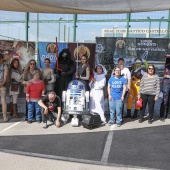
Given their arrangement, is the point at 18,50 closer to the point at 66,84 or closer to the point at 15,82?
the point at 15,82

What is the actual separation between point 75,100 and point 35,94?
1.04 m

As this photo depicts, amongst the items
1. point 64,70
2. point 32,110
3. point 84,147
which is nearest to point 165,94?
point 64,70

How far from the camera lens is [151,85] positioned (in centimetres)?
699

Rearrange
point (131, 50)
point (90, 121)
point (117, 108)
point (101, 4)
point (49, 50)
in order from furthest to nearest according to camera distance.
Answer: point (49, 50)
point (131, 50)
point (117, 108)
point (90, 121)
point (101, 4)

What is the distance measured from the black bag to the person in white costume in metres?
Answer: 0.43

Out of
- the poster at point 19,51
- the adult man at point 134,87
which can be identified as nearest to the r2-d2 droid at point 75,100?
the adult man at point 134,87

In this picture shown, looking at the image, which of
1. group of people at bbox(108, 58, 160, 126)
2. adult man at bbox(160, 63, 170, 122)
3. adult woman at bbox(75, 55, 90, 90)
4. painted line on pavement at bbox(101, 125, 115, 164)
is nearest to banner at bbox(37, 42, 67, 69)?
adult woman at bbox(75, 55, 90, 90)

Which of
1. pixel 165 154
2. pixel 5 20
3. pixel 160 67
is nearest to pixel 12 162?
pixel 165 154

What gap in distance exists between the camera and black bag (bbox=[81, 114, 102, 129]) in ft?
21.1

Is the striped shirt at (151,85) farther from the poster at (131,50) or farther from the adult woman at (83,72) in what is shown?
the adult woman at (83,72)

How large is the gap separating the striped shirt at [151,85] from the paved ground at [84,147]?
85 cm

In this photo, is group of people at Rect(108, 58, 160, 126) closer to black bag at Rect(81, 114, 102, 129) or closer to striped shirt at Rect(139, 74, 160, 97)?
striped shirt at Rect(139, 74, 160, 97)

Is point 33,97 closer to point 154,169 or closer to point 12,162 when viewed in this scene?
point 12,162

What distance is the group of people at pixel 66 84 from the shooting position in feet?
22.3
